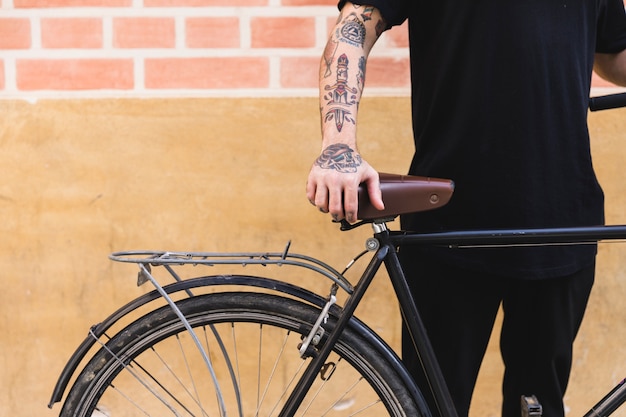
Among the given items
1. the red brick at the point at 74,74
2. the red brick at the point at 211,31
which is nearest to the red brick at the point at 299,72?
the red brick at the point at 211,31

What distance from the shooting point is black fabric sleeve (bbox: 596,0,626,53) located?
156 centimetres

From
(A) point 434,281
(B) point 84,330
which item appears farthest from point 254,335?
(A) point 434,281

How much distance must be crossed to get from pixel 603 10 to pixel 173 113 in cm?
128

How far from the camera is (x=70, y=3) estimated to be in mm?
2141

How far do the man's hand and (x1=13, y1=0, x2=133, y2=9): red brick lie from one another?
118cm

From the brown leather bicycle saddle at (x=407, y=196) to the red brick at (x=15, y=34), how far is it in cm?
141

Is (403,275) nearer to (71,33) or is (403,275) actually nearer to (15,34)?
(71,33)

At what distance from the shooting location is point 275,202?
2.22m

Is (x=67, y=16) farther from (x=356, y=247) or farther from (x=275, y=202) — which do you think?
(x=356, y=247)

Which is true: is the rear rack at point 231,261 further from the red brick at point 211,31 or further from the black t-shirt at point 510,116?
the red brick at point 211,31

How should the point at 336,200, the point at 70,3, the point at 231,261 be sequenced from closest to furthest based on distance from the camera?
the point at 336,200 < the point at 231,261 < the point at 70,3

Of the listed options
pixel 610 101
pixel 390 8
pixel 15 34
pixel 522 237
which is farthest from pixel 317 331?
pixel 15 34

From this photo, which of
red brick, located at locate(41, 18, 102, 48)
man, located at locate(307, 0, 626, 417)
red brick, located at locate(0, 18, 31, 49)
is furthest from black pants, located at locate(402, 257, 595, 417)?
red brick, located at locate(0, 18, 31, 49)

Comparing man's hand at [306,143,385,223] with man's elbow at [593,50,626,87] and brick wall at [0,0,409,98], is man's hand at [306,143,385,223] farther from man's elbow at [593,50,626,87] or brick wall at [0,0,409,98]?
brick wall at [0,0,409,98]
